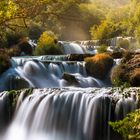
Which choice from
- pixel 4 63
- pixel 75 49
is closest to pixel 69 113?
pixel 4 63

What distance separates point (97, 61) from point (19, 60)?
542cm

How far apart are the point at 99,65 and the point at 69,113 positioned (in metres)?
11.1

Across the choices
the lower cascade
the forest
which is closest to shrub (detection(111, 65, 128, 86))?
the forest

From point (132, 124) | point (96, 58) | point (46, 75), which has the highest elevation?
point (132, 124)

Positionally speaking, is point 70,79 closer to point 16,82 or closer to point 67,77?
point 67,77

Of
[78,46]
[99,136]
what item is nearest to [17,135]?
[99,136]

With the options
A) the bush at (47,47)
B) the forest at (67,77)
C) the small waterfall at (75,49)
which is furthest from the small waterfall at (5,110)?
the small waterfall at (75,49)

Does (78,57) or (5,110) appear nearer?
(5,110)

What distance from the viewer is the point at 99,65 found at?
29.9m

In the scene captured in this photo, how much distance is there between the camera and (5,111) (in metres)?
21.4

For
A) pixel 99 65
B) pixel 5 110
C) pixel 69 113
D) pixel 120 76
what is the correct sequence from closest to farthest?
1. pixel 69 113
2. pixel 5 110
3. pixel 120 76
4. pixel 99 65

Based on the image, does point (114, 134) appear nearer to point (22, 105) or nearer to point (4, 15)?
point (22, 105)

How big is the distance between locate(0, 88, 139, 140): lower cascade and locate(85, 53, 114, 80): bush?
30.4 feet

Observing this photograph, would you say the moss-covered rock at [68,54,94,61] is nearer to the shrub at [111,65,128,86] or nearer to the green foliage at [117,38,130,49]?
the shrub at [111,65,128,86]
